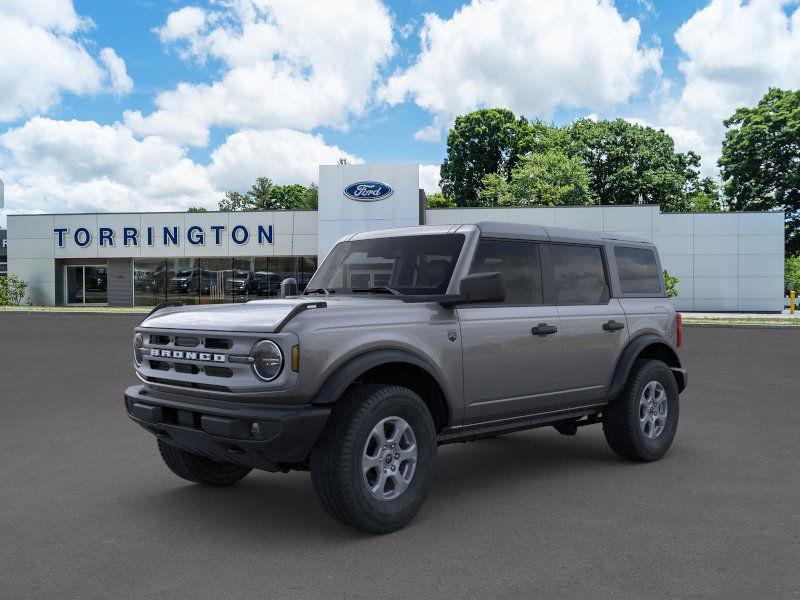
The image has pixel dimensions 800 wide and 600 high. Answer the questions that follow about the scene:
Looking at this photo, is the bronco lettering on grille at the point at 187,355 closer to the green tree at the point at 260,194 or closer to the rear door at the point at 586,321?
the rear door at the point at 586,321

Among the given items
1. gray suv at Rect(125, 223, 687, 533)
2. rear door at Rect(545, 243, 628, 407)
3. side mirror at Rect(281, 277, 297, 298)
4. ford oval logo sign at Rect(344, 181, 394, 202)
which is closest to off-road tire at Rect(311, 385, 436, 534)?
gray suv at Rect(125, 223, 687, 533)

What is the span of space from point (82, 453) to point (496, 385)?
3.86 meters

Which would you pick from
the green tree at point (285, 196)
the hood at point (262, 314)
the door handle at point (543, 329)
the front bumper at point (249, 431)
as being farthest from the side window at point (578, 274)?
the green tree at point (285, 196)

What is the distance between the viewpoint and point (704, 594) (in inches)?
138

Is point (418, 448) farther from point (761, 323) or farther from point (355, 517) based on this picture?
point (761, 323)

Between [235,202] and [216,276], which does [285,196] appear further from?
[216,276]

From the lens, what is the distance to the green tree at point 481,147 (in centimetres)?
6331

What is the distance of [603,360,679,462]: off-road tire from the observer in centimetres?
602

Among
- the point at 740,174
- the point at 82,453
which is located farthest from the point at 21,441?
the point at 740,174

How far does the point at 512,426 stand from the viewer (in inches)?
207

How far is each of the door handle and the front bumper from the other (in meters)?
1.88

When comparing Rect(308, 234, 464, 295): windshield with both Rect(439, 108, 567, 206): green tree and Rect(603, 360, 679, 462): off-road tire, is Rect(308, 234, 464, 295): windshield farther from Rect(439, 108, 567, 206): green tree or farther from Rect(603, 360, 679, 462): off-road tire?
Rect(439, 108, 567, 206): green tree

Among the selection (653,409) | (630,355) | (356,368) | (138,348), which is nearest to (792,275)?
(653,409)

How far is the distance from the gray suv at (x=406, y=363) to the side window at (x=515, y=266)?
0.04ft
